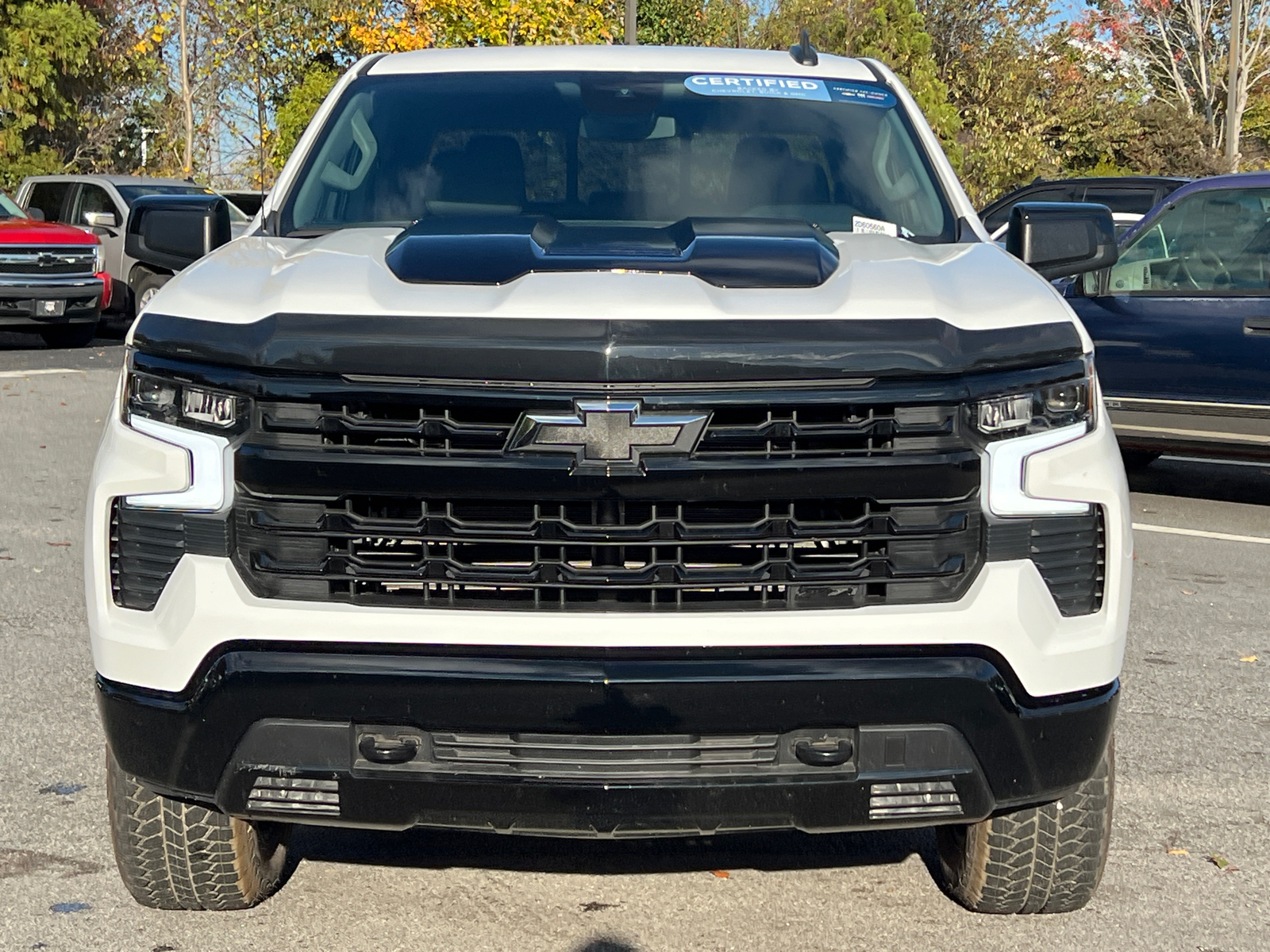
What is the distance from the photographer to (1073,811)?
3.74 meters

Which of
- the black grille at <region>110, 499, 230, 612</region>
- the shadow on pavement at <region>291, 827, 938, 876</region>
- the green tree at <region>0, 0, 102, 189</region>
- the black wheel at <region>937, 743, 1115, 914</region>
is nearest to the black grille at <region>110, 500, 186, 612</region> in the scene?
the black grille at <region>110, 499, 230, 612</region>

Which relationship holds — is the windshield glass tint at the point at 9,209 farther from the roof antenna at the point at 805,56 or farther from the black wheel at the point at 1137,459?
the roof antenna at the point at 805,56

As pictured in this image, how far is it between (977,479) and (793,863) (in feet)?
4.64

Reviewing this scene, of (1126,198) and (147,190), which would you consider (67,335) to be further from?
(1126,198)

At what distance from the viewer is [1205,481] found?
37.0ft

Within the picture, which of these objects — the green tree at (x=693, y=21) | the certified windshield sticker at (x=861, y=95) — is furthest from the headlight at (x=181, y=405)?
the green tree at (x=693, y=21)

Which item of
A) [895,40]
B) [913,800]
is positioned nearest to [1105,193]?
[913,800]

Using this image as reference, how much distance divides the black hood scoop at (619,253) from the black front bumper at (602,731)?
763mm

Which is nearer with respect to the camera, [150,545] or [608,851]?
[150,545]

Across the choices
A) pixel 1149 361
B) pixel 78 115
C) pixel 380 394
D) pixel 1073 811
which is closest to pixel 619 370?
pixel 380 394

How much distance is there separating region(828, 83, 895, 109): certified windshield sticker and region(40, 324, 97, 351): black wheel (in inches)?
653

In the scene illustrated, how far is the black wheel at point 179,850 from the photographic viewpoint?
3.73m

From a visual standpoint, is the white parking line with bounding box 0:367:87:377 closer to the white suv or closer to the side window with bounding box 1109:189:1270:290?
the side window with bounding box 1109:189:1270:290

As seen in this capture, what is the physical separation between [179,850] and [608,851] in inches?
43.5
